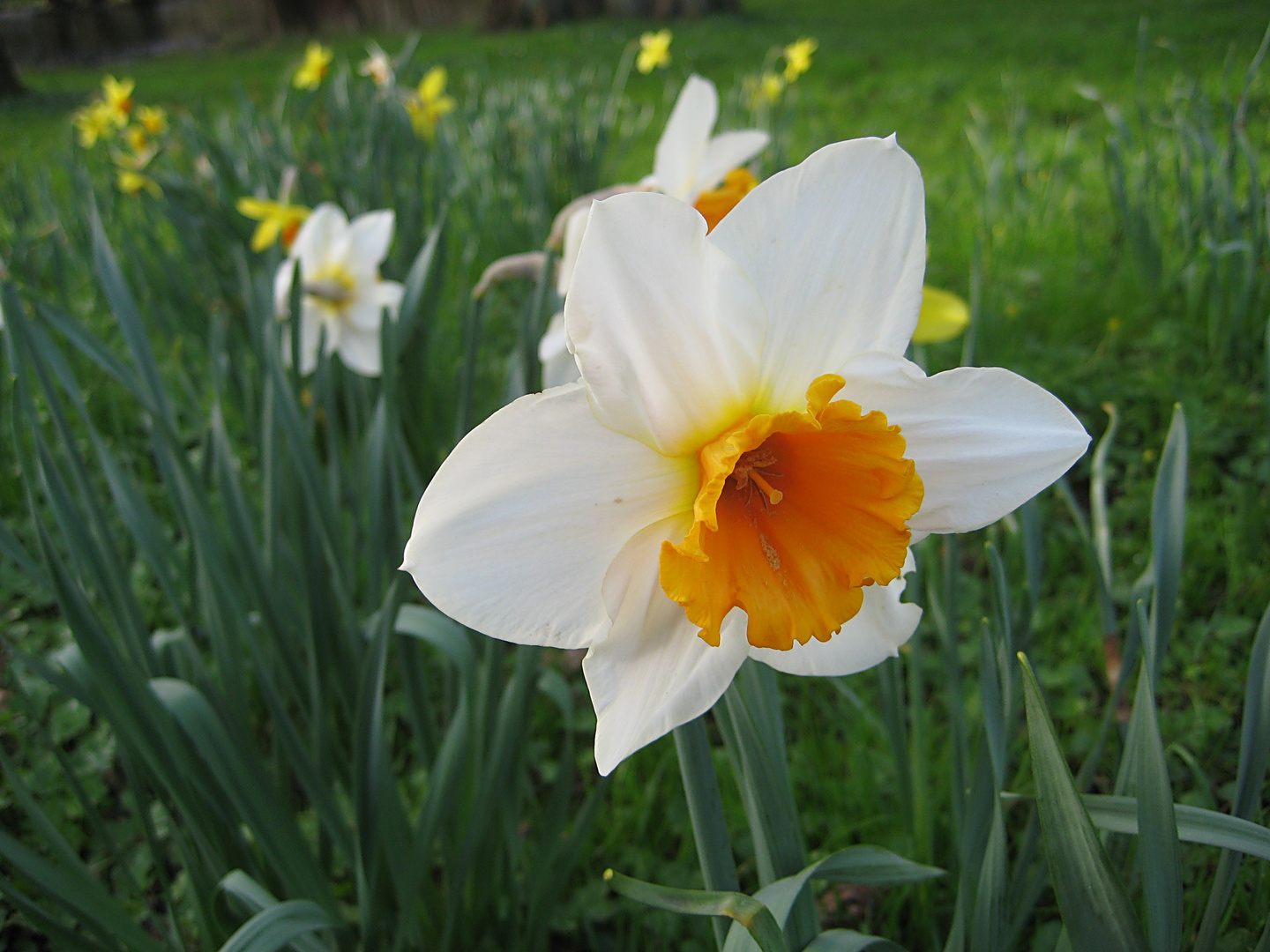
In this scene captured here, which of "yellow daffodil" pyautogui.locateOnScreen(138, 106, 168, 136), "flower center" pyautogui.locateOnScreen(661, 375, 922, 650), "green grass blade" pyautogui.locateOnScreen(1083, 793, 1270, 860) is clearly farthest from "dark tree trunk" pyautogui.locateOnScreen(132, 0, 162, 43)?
"green grass blade" pyautogui.locateOnScreen(1083, 793, 1270, 860)

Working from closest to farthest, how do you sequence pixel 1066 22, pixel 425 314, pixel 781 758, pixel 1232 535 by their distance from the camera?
pixel 781 758 → pixel 1232 535 → pixel 425 314 → pixel 1066 22

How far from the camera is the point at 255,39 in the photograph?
61.0 ft

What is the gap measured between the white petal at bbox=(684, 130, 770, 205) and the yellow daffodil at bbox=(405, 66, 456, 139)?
2.52 m

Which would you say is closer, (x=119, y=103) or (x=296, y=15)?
(x=119, y=103)

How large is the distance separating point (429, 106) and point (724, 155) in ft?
10.1

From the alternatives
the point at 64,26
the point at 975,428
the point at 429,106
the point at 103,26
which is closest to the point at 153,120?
the point at 429,106

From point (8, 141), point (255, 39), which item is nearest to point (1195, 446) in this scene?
point (8, 141)

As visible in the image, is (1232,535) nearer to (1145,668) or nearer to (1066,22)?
(1145,668)

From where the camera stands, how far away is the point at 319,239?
6.06 ft

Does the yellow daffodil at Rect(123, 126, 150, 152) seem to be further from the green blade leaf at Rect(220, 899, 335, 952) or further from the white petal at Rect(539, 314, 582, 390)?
the green blade leaf at Rect(220, 899, 335, 952)

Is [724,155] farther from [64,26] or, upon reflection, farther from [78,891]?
[64,26]

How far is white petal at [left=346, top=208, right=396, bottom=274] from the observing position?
1.86 metres

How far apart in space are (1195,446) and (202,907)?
2281mm

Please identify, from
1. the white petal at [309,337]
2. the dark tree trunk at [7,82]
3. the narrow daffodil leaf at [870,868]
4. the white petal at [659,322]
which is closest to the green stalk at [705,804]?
the narrow daffodil leaf at [870,868]
